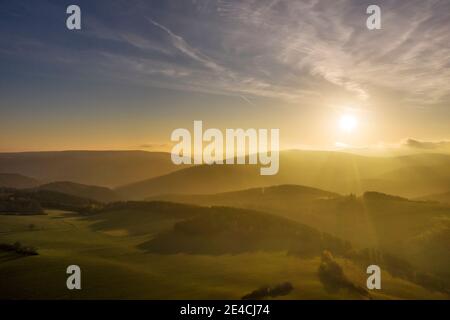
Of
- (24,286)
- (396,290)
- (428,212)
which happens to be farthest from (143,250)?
(428,212)

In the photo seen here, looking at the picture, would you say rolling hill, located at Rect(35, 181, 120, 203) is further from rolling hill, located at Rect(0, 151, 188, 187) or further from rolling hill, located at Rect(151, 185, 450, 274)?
rolling hill, located at Rect(0, 151, 188, 187)

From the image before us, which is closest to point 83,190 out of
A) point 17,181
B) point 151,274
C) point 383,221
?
point 17,181

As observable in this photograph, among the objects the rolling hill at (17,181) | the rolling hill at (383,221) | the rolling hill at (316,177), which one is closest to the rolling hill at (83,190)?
the rolling hill at (316,177)

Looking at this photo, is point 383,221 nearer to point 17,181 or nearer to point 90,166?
point 17,181

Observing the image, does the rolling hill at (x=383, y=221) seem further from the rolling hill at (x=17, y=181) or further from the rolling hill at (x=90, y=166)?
the rolling hill at (x=90, y=166)

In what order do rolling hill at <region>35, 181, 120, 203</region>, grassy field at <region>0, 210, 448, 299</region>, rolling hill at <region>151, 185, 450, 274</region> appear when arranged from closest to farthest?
grassy field at <region>0, 210, 448, 299</region>
rolling hill at <region>151, 185, 450, 274</region>
rolling hill at <region>35, 181, 120, 203</region>

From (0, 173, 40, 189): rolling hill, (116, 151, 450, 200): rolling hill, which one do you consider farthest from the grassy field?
(0, 173, 40, 189): rolling hill

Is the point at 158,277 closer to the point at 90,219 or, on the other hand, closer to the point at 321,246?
the point at 321,246
